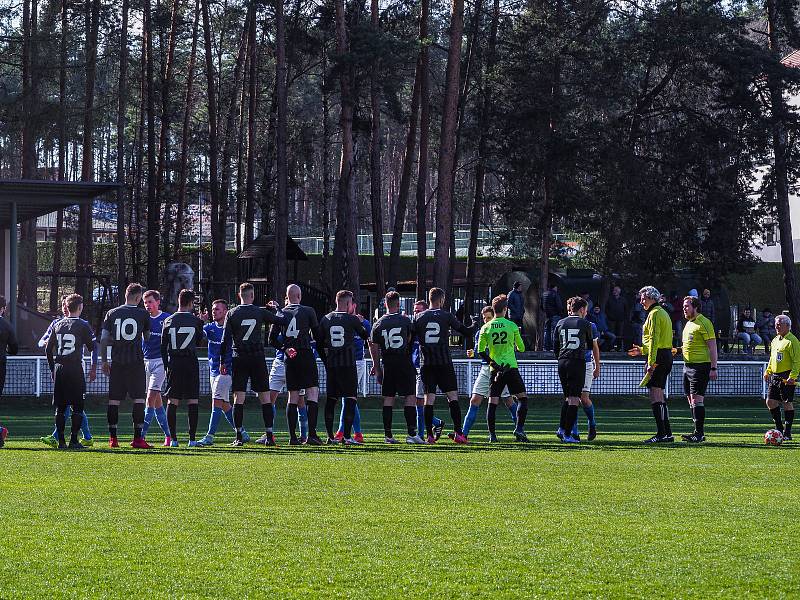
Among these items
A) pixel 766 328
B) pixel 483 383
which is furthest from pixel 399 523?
pixel 766 328

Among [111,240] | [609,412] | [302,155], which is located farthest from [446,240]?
[111,240]

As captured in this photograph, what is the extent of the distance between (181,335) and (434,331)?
3.34 m

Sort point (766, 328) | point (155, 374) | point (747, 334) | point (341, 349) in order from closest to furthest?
point (155, 374) < point (341, 349) < point (747, 334) < point (766, 328)

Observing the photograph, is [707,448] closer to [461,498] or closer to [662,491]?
[662,491]

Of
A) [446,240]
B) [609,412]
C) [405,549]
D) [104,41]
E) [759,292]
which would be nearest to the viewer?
[405,549]

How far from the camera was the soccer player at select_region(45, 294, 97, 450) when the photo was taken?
49.8 feet

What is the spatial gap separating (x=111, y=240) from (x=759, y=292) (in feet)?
119

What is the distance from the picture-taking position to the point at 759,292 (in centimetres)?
5925

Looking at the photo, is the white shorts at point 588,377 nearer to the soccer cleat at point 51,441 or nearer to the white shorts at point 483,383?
the white shorts at point 483,383

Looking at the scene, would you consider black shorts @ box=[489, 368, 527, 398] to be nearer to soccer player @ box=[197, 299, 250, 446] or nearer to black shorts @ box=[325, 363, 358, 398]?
black shorts @ box=[325, 363, 358, 398]

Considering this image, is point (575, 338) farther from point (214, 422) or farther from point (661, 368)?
point (214, 422)

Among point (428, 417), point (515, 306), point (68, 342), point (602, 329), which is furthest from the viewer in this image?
point (602, 329)

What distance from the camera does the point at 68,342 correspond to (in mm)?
15141

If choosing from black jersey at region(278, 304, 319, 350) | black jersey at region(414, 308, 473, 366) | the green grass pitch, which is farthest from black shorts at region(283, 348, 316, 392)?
black jersey at region(414, 308, 473, 366)
